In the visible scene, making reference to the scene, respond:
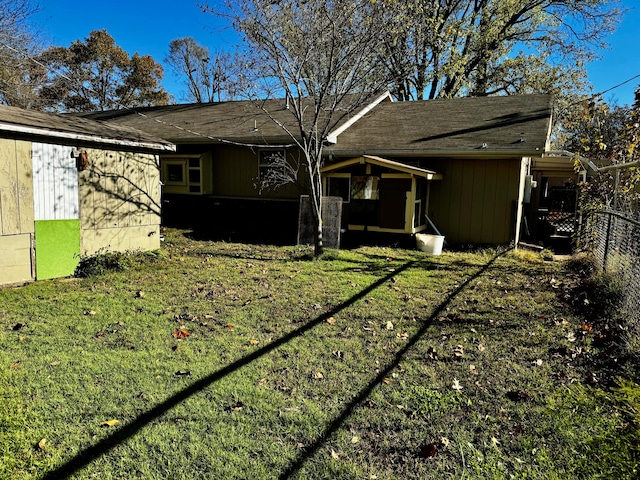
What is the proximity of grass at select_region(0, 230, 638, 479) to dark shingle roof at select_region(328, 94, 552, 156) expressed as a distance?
489cm

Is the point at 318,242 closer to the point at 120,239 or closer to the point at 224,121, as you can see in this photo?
the point at 120,239

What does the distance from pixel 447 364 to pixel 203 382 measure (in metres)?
2.24

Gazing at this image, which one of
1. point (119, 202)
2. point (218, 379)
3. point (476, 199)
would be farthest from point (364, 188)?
point (218, 379)

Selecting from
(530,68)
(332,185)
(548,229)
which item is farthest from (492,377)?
(530,68)

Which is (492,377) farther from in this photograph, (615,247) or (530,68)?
(530,68)

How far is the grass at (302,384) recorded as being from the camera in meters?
2.65

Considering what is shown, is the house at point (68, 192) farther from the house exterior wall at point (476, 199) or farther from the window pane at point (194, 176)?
the house exterior wall at point (476, 199)

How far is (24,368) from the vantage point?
148 inches

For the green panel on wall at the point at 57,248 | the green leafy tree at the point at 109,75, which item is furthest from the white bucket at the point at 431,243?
the green leafy tree at the point at 109,75

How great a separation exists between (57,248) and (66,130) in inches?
77.7

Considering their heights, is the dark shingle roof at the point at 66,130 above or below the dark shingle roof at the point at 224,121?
below

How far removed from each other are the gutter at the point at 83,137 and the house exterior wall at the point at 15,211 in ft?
0.97

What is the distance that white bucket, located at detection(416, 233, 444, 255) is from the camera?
9984mm

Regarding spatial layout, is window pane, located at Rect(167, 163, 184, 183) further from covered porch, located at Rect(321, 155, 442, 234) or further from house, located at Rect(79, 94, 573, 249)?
covered porch, located at Rect(321, 155, 442, 234)
